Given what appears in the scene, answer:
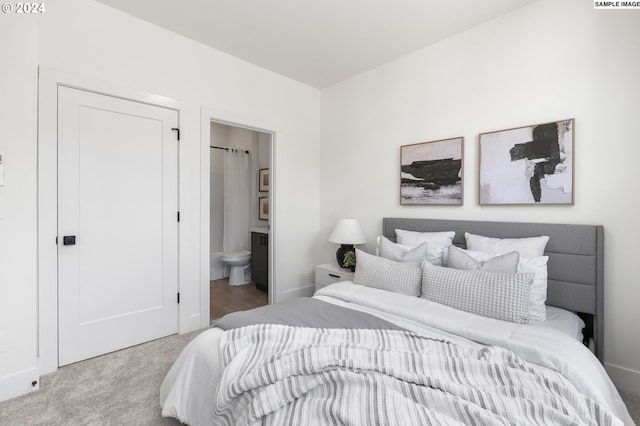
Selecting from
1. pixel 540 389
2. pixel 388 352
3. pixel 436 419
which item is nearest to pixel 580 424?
pixel 540 389

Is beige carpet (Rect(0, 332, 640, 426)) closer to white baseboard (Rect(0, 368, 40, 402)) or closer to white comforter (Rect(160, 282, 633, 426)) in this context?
white baseboard (Rect(0, 368, 40, 402))

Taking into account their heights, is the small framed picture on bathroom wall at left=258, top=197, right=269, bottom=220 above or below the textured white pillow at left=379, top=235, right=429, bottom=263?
above

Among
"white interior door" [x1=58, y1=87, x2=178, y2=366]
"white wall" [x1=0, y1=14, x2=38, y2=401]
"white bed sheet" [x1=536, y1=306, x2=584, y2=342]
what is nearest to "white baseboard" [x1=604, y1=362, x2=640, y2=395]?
"white bed sheet" [x1=536, y1=306, x2=584, y2=342]

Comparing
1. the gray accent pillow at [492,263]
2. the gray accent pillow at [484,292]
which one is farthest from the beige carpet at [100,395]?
the gray accent pillow at [492,263]

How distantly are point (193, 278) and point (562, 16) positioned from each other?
3729mm

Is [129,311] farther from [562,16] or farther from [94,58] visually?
[562,16]

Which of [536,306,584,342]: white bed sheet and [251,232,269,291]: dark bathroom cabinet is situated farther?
[251,232,269,291]: dark bathroom cabinet

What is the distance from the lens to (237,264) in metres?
4.62

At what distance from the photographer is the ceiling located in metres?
2.36

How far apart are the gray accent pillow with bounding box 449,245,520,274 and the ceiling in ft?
6.37

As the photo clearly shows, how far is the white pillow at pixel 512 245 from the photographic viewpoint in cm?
207

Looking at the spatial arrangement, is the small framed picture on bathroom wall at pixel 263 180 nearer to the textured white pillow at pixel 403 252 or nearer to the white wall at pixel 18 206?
the textured white pillow at pixel 403 252

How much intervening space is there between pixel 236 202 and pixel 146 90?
250cm

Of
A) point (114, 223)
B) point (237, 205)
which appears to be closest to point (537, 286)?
point (114, 223)
